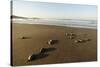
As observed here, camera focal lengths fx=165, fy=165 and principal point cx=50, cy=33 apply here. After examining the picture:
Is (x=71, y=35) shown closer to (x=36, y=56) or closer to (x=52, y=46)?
(x=52, y=46)

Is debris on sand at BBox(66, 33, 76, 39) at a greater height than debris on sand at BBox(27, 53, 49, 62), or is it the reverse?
debris on sand at BBox(66, 33, 76, 39)

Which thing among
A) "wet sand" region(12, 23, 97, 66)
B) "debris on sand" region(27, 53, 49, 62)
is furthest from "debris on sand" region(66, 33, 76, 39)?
"debris on sand" region(27, 53, 49, 62)

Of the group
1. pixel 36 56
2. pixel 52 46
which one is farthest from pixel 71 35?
pixel 36 56

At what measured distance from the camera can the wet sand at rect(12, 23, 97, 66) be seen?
1951 millimetres

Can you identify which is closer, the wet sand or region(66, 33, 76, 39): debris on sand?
the wet sand

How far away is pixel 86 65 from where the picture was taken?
85.6 inches

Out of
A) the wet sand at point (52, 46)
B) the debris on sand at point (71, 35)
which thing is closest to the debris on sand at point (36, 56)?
the wet sand at point (52, 46)

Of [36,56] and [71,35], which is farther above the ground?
[71,35]

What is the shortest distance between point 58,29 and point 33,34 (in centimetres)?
33

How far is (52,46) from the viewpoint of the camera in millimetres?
2070

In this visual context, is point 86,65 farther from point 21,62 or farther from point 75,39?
point 21,62

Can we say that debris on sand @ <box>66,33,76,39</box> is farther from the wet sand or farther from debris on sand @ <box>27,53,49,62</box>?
debris on sand @ <box>27,53,49,62</box>

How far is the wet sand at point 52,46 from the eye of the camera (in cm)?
195
